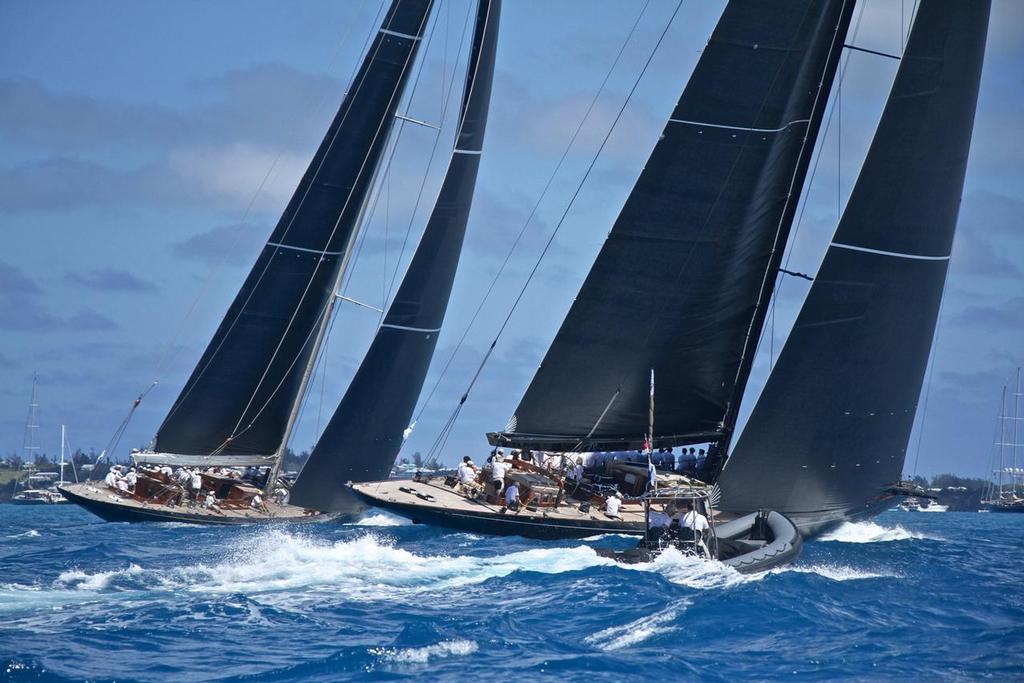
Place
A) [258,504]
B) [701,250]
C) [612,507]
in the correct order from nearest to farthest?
[612,507], [701,250], [258,504]

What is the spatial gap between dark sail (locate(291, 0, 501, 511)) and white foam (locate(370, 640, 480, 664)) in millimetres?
17738

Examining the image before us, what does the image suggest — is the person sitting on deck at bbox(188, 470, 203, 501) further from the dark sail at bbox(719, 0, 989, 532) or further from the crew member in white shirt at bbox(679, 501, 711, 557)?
the crew member in white shirt at bbox(679, 501, 711, 557)

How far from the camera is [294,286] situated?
123 ft

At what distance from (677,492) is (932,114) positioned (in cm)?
983

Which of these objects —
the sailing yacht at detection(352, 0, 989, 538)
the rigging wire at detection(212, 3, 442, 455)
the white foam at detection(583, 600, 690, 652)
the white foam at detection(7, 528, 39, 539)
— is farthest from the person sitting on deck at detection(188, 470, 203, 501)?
the white foam at detection(583, 600, 690, 652)

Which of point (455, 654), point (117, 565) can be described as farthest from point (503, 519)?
point (455, 654)

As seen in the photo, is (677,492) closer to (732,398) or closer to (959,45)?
(732,398)

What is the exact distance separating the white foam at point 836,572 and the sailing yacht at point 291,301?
17.8m

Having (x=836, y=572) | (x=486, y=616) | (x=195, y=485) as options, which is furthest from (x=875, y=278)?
(x=195, y=485)

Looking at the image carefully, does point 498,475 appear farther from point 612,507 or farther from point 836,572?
point 836,572

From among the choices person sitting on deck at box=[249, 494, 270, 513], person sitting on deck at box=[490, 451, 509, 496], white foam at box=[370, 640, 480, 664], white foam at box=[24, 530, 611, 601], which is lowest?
white foam at box=[370, 640, 480, 664]

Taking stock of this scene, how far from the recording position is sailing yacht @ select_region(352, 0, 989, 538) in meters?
26.5

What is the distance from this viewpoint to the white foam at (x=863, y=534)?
96.1ft

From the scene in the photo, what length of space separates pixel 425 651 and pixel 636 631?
312cm
